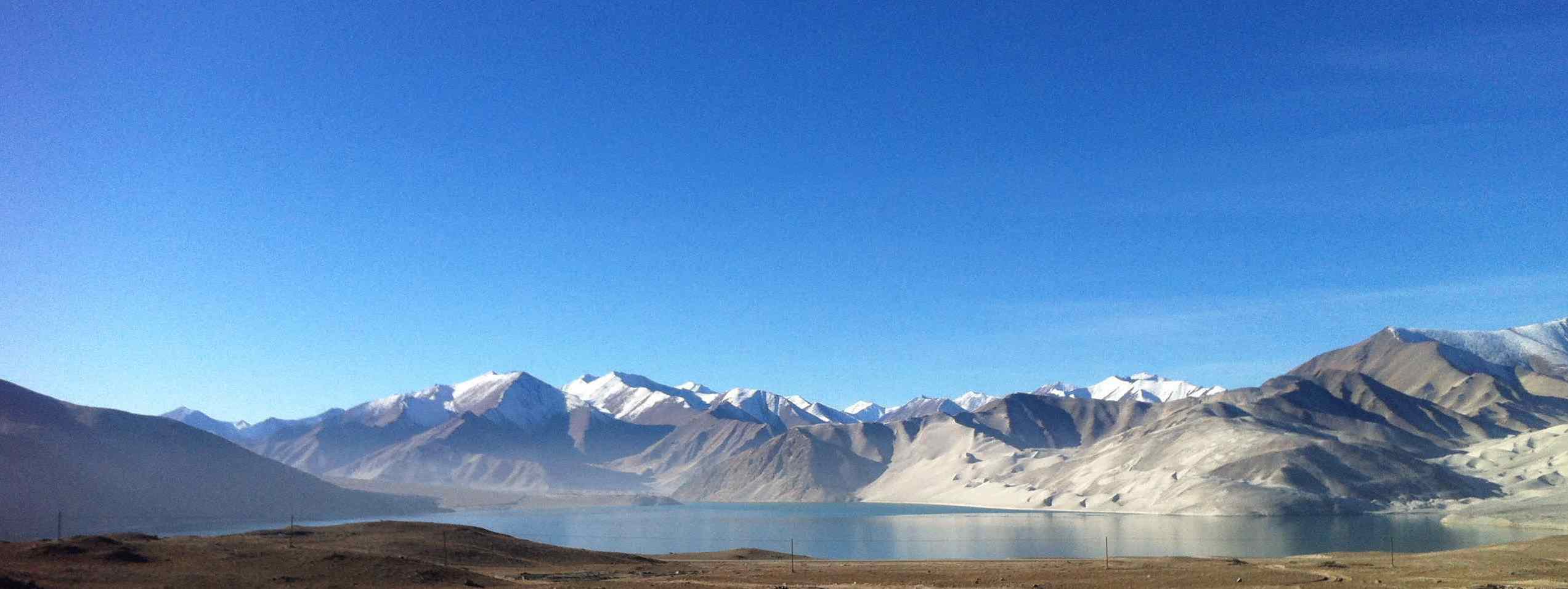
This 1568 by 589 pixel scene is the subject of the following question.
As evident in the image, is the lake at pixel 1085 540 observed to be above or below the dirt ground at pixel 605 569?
below

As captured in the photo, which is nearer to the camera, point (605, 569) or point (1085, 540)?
point (605, 569)

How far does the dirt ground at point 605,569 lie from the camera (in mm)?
55812

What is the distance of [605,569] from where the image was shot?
261 ft

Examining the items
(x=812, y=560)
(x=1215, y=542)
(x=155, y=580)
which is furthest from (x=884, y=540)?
(x=155, y=580)

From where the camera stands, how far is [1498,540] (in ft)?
441

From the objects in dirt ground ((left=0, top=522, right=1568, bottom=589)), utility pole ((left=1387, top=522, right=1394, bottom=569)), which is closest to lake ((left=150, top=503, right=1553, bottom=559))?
utility pole ((left=1387, top=522, right=1394, bottom=569))

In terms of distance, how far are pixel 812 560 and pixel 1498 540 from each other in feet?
302

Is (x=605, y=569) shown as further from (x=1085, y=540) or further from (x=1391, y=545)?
(x=1085, y=540)

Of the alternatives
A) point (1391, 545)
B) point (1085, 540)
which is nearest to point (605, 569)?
point (1391, 545)

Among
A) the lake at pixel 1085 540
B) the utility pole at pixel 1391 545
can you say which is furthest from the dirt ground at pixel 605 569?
the lake at pixel 1085 540

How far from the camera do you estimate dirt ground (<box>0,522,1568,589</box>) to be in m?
55.8

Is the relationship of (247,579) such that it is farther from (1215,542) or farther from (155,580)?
(1215,542)

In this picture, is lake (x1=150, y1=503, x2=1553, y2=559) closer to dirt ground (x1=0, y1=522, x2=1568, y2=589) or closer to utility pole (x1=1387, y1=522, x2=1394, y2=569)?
utility pole (x1=1387, y1=522, x2=1394, y2=569)

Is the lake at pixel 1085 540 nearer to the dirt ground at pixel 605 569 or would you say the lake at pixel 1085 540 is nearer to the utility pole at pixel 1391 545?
the utility pole at pixel 1391 545
